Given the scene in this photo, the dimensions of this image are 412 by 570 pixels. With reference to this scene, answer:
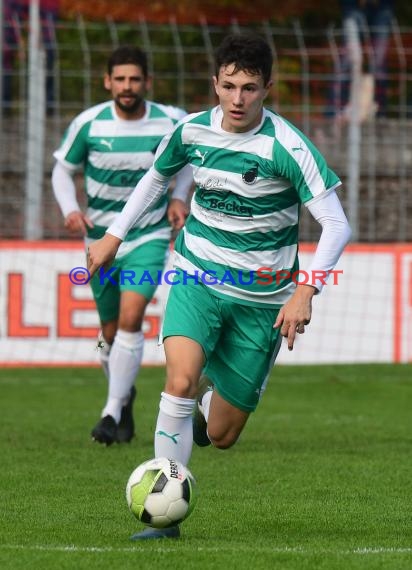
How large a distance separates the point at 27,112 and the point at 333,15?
6.85 metres

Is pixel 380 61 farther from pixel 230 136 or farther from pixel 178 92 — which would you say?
pixel 230 136

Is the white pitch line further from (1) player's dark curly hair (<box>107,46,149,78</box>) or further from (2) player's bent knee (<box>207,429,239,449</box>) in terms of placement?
(1) player's dark curly hair (<box>107,46,149,78</box>)

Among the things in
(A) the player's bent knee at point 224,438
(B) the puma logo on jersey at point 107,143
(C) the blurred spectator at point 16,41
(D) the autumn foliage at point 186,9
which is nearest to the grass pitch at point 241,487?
(A) the player's bent knee at point 224,438

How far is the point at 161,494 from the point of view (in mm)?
5805

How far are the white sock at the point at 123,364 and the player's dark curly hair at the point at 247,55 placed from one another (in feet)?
10.6

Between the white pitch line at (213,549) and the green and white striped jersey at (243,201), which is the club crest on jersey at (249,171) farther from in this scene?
the white pitch line at (213,549)

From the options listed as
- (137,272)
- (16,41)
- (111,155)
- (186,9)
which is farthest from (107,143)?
(186,9)

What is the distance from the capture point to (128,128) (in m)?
9.77

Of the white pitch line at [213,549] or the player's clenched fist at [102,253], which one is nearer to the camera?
the white pitch line at [213,549]

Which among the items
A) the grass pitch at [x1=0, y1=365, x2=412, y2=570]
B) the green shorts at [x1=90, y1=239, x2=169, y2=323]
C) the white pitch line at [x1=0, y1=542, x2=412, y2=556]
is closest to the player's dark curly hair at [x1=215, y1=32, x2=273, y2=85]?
the grass pitch at [x1=0, y1=365, x2=412, y2=570]

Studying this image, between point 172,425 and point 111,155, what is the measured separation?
12.5 ft

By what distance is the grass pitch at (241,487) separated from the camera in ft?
18.2

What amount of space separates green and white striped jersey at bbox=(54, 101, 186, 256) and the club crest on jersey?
3.05 metres

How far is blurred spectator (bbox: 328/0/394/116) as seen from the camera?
15016 millimetres
